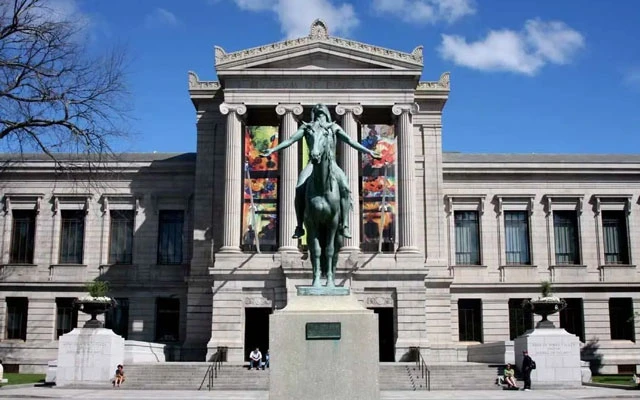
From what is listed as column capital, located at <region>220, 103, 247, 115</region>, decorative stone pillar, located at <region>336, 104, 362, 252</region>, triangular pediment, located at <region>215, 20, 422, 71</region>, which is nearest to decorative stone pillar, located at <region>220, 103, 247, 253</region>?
column capital, located at <region>220, 103, 247, 115</region>

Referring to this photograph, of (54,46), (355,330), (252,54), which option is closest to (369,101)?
(252,54)

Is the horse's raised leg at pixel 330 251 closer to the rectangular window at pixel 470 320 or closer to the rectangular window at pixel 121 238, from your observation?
the rectangular window at pixel 470 320

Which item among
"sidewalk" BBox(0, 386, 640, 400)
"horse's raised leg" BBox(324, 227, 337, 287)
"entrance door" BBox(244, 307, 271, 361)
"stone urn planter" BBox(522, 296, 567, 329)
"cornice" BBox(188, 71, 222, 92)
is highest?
"cornice" BBox(188, 71, 222, 92)

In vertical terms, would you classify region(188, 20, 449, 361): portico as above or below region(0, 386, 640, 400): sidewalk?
above

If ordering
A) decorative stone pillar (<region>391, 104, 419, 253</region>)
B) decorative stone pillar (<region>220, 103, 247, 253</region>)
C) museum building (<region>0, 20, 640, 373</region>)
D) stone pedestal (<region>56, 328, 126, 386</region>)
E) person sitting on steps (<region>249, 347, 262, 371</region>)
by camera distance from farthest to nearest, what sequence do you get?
museum building (<region>0, 20, 640, 373</region>) < decorative stone pillar (<region>391, 104, 419, 253</region>) < decorative stone pillar (<region>220, 103, 247, 253</region>) < person sitting on steps (<region>249, 347, 262, 371</region>) < stone pedestal (<region>56, 328, 126, 386</region>)

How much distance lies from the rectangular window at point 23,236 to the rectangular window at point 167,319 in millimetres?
9243

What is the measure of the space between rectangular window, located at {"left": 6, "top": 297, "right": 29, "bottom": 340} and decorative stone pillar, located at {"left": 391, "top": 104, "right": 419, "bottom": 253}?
25.0 meters

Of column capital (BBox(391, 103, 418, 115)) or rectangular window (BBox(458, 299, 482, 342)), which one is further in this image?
rectangular window (BBox(458, 299, 482, 342))

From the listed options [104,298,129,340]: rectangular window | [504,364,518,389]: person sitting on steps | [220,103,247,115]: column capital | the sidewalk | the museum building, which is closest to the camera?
the sidewalk

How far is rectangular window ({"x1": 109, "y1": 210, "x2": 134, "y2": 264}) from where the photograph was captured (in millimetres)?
49594

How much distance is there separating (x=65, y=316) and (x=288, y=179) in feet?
58.9

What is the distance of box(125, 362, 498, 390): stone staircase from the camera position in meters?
32.5

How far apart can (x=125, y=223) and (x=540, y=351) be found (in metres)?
29.6

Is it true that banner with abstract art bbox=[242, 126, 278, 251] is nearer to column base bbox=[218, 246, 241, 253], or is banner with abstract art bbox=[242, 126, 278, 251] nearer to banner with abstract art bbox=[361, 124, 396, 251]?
column base bbox=[218, 246, 241, 253]
